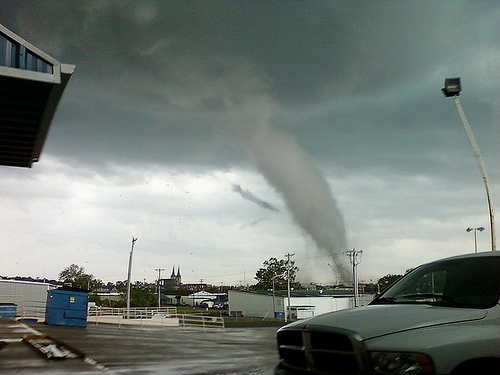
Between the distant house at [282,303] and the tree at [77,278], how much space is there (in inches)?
1433

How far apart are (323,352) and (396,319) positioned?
22.7 inches

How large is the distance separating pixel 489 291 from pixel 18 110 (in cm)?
1748

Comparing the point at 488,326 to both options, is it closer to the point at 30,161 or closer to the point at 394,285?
the point at 394,285

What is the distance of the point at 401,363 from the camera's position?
10.0 feet

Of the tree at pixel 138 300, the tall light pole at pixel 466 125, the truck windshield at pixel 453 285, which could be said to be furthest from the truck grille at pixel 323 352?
the tree at pixel 138 300

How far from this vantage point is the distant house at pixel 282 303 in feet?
242

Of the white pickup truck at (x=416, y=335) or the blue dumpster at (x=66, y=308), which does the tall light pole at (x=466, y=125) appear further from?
the blue dumpster at (x=66, y=308)

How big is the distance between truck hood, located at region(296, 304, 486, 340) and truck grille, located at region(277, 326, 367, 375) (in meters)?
0.09

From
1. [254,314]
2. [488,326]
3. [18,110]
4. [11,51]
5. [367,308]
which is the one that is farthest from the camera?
[254,314]

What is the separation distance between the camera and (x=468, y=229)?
2891 cm

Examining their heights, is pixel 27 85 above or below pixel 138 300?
above

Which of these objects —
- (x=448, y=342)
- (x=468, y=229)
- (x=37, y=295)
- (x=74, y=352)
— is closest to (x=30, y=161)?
(x=74, y=352)

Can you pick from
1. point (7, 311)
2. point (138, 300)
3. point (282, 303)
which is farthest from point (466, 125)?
point (138, 300)

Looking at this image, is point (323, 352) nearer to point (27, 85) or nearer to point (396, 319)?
point (396, 319)
